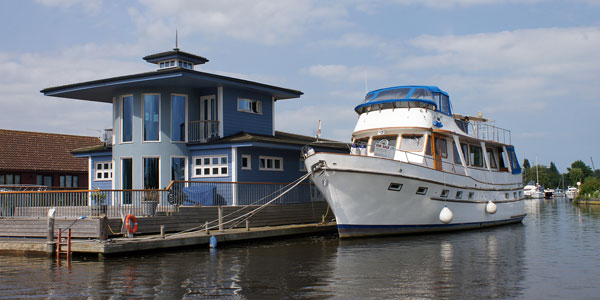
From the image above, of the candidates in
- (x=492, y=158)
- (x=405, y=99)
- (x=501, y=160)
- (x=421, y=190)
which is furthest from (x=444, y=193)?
(x=501, y=160)

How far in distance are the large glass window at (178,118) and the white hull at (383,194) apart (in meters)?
6.93

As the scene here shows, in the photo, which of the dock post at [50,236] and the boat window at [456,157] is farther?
the boat window at [456,157]

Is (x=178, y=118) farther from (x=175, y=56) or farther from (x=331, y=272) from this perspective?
(x=331, y=272)

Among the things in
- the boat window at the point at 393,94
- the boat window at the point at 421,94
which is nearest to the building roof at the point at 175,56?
the boat window at the point at 393,94

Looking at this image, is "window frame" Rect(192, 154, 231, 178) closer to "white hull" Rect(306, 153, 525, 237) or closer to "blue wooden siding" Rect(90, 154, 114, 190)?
"white hull" Rect(306, 153, 525, 237)

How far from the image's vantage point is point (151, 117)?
2488cm

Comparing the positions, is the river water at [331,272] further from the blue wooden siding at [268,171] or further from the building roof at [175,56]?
the building roof at [175,56]

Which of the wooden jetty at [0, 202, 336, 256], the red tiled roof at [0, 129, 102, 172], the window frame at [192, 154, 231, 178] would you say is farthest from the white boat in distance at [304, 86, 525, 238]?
the red tiled roof at [0, 129, 102, 172]

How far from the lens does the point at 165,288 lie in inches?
468

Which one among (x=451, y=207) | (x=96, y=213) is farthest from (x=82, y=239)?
(x=451, y=207)

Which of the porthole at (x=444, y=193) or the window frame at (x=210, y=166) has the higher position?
the window frame at (x=210, y=166)

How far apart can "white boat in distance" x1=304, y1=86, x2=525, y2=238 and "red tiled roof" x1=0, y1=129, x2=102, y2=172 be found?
19.7 meters

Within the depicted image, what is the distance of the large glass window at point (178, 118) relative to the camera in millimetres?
25016

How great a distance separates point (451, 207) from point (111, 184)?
15600 millimetres
